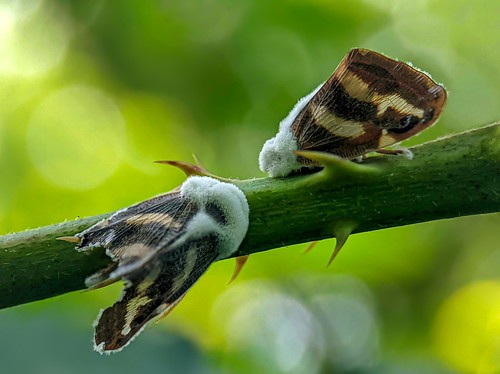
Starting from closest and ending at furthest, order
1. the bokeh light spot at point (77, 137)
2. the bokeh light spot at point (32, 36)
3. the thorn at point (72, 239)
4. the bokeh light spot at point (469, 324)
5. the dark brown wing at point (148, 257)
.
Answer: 1. the dark brown wing at point (148, 257)
2. the thorn at point (72, 239)
3. the bokeh light spot at point (469, 324)
4. the bokeh light spot at point (77, 137)
5. the bokeh light spot at point (32, 36)

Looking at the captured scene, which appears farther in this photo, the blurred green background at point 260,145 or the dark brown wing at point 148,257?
the blurred green background at point 260,145

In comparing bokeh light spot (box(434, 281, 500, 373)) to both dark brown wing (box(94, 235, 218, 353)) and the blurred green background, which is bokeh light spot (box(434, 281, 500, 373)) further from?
dark brown wing (box(94, 235, 218, 353))

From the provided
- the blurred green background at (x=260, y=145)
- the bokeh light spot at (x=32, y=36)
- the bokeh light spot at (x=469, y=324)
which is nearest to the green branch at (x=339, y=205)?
the blurred green background at (x=260, y=145)

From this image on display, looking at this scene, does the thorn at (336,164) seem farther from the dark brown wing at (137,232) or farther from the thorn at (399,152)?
the dark brown wing at (137,232)

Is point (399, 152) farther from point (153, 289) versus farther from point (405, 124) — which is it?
point (153, 289)

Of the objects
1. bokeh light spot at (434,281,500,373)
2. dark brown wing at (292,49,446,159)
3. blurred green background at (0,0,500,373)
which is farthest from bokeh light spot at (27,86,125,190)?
dark brown wing at (292,49,446,159)

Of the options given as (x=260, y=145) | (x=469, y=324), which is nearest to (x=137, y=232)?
(x=260, y=145)

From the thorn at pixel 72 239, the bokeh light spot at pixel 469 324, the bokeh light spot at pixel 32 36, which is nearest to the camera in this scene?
the thorn at pixel 72 239
